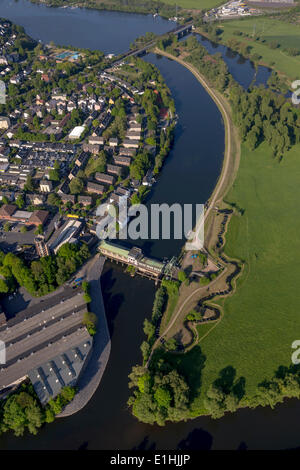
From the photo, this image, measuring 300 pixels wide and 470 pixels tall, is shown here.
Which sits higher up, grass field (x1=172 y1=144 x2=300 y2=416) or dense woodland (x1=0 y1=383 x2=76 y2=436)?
grass field (x1=172 y1=144 x2=300 y2=416)

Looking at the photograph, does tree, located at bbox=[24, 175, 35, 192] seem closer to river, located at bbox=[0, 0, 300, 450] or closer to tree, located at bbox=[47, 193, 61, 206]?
tree, located at bbox=[47, 193, 61, 206]

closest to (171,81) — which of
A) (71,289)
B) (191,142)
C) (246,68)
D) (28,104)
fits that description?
(246,68)

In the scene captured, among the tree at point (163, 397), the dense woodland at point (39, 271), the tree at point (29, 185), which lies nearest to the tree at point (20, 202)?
the tree at point (29, 185)

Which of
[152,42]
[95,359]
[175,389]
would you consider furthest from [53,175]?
[152,42]

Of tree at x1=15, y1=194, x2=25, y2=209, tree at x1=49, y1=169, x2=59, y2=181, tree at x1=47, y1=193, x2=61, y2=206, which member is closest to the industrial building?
tree at x1=47, y1=193, x2=61, y2=206

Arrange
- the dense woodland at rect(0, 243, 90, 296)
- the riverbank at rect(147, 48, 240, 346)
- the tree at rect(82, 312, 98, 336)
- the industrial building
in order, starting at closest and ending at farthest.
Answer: the industrial building, the tree at rect(82, 312, 98, 336), the riverbank at rect(147, 48, 240, 346), the dense woodland at rect(0, 243, 90, 296)
